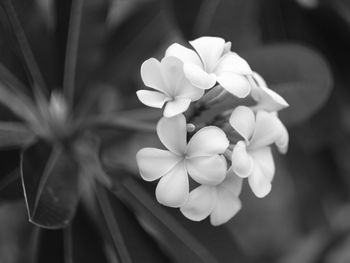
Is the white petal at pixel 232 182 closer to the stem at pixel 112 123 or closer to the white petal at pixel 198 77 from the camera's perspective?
the white petal at pixel 198 77

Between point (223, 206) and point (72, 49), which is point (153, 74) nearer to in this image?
point (223, 206)

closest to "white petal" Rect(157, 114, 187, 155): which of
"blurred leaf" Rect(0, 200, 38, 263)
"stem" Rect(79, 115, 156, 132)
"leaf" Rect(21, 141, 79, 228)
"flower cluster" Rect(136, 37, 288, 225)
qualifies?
"flower cluster" Rect(136, 37, 288, 225)

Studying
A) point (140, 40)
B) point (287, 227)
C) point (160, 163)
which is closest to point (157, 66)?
point (160, 163)

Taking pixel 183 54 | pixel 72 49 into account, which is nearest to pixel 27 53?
pixel 72 49

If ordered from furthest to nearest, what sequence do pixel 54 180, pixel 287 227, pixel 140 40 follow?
pixel 287 227, pixel 140 40, pixel 54 180

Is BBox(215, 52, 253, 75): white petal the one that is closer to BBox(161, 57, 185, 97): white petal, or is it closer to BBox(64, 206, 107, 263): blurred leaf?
BBox(161, 57, 185, 97): white petal

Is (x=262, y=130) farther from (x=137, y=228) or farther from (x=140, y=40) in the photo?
(x=140, y=40)
